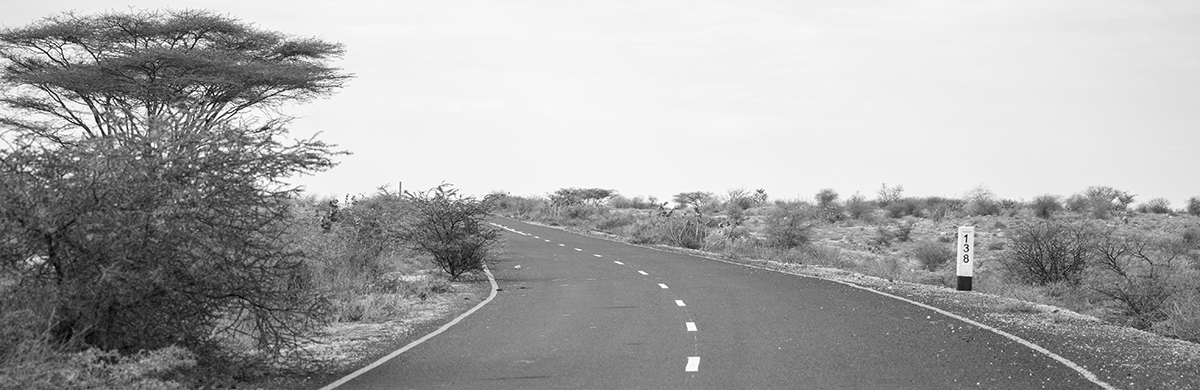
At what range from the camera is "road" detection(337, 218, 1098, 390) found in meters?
11.3

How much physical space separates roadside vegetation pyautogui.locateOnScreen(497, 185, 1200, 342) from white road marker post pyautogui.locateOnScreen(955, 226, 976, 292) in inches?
28.1

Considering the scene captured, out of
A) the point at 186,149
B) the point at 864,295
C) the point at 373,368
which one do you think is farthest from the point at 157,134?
the point at 864,295

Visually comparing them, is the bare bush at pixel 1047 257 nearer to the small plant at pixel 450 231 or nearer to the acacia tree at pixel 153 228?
the small plant at pixel 450 231

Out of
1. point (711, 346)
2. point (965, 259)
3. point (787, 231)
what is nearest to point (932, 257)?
point (787, 231)

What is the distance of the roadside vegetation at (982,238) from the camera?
20.4m

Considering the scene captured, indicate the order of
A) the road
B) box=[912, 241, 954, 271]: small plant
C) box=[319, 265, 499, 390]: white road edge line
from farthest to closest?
1. box=[912, 241, 954, 271]: small plant
2. box=[319, 265, 499, 390]: white road edge line
3. the road

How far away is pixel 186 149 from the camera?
10609mm

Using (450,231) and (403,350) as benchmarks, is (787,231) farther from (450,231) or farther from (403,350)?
(403,350)

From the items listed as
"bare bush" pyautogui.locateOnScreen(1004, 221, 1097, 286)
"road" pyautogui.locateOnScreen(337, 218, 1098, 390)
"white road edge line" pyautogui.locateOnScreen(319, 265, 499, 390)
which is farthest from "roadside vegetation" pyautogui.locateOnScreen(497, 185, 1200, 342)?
"white road edge line" pyautogui.locateOnScreen(319, 265, 499, 390)

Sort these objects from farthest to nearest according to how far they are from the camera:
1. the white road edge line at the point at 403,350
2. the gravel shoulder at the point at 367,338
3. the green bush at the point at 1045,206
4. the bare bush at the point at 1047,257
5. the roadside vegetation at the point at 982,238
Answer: the green bush at the point at 1045,206 → the bare bush at the point at 1047,257 → the roadside vegetation at the point at 982,238 → the gravel shoulder at the point at 367,338 → the white road edge line at the point at 403,350

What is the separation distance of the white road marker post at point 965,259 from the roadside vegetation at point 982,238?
0.71 metres

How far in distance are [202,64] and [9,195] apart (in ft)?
97.5

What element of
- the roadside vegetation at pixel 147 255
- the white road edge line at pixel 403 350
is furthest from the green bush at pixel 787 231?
the roadside vegetation at pixel 147 255

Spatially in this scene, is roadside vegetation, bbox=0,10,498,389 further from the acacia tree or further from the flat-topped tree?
the flat-topped tree
